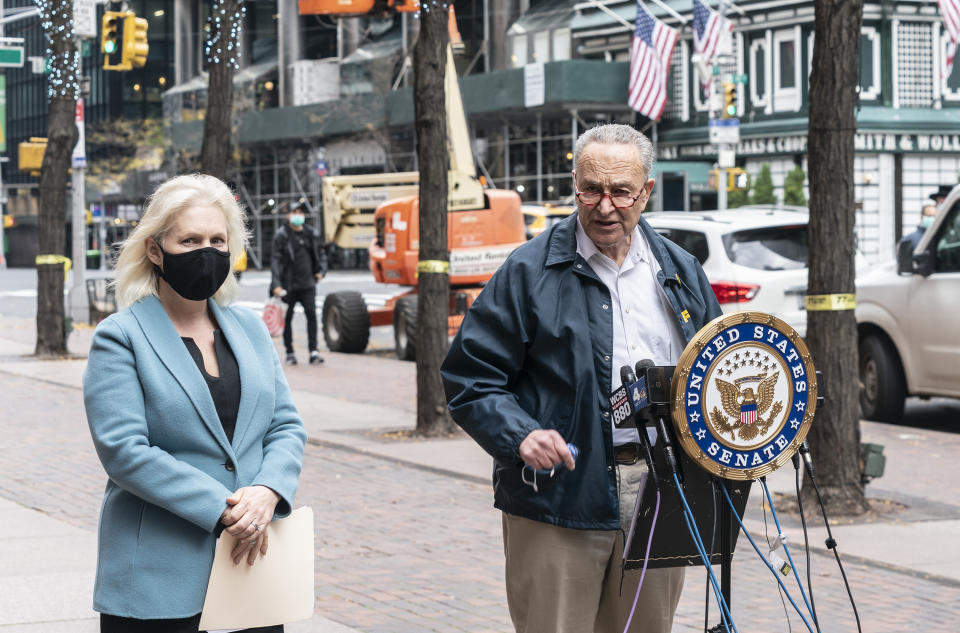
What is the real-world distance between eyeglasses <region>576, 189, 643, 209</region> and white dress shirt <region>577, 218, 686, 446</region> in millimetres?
121

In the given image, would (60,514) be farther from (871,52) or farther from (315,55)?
(315,55)

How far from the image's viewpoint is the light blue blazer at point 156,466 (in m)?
3.55

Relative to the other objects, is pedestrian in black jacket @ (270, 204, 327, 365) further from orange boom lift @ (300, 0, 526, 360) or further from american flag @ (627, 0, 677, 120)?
american flag @ (627, 0, 677, 120)

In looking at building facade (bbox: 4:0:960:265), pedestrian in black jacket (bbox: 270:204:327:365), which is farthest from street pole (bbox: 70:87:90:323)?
building facade (bbox: 4:0:960:265)

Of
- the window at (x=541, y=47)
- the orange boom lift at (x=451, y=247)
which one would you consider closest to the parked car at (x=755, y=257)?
the orange boom lift at (x=451, y=247)

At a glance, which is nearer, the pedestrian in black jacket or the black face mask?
the black face mask

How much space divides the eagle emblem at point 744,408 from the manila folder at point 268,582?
3.50 feet

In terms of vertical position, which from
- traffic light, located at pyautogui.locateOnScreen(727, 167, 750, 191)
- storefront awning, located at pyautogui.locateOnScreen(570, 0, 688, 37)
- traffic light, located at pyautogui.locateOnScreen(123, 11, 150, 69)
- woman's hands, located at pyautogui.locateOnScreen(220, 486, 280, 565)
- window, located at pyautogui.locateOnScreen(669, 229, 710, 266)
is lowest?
woman's hands, located at pyautogui.locateOnScreen(220, 486, 280, 565)

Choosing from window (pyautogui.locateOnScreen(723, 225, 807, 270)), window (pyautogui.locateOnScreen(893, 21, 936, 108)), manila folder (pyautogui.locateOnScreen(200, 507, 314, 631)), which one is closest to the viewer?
manila folder (pyautogui.locateOnScreen(200, 507, 314, 631))

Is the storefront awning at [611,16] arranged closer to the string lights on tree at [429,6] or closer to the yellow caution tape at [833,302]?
the string lights on tree at [429,6]

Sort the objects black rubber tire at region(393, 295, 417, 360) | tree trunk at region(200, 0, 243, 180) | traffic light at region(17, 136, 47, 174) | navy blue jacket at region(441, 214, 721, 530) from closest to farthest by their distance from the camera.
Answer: navy blue jacket at region(441, 214, 721, 530) < tree trunk at region(200, 0, 243, 180) < black rubber tire at region(393, 295, 417, 360) < traffic light at region(17, 136, 47, 174)

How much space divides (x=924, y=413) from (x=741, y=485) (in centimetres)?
1129

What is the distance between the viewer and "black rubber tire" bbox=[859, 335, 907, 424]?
13031 mm

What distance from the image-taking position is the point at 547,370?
3.82m
